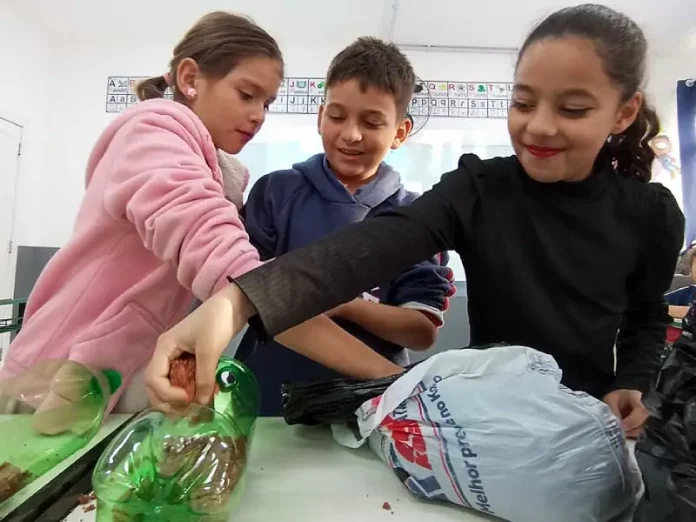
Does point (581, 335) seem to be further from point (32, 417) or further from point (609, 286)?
point (32, 417)

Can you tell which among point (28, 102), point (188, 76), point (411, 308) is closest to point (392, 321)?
point (411, 308)

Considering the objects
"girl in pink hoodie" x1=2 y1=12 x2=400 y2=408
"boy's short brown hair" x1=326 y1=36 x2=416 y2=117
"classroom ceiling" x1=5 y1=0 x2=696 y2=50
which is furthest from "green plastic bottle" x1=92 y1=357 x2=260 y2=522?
"classroom ceiling" x1=5 y1=0 x2=696 y2=50

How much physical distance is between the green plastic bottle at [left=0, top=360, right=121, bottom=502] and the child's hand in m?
0.17

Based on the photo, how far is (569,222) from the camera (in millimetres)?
677

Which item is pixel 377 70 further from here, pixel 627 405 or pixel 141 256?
pixel 627 405

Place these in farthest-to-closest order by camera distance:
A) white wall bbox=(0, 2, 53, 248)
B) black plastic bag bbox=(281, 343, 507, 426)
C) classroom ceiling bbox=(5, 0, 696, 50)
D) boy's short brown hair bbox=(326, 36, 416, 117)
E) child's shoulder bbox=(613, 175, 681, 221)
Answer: white wall bbox=(0, 2, 53, 248) → classroom ceiling bbox=(5, 0, 696, 50) → boy's short brown hair bbox=(326, 36, 416, 117) → child's shoulder bbox=(613, 175, 681, 221) → black plastic bag bbox=(281, 343, 507, 426)

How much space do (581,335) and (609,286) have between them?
Answer: 0.08m

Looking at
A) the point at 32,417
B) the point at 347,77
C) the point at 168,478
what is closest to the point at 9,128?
the point at 347,77

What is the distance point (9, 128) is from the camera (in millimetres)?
3059

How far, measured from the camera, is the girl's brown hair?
0.83 meters

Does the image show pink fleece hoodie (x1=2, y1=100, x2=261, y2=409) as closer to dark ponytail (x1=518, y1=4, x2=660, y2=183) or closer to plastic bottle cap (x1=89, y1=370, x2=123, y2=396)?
plastic bottle cap (x1=89, y1=370, x2=123, y2=396)

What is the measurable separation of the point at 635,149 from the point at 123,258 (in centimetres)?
73

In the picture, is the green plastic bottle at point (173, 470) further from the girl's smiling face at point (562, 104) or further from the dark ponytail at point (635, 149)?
the dark ponytail at point (635, 149)

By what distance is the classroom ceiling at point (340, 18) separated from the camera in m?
2.78
